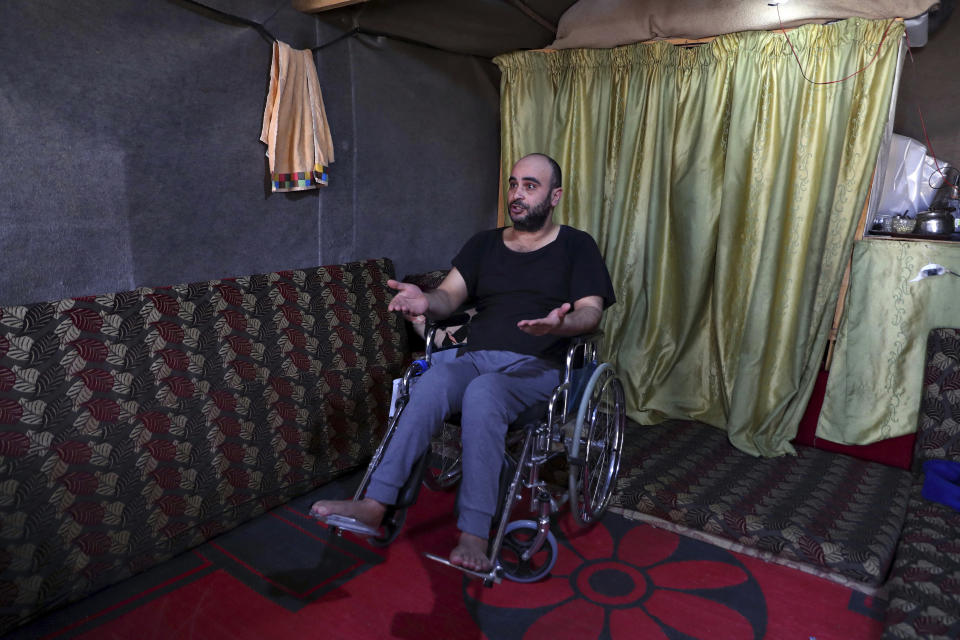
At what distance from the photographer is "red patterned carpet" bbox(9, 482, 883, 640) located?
176cm

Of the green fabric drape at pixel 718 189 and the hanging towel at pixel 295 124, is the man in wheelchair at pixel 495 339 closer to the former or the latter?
the hanging towel at pixel 295 124

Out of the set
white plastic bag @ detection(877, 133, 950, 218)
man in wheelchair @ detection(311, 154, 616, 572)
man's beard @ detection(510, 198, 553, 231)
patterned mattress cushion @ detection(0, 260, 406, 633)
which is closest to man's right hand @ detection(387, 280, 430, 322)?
man in wheelchair @ detection(311, 154, 616, 572)

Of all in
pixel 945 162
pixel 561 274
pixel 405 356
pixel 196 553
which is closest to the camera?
pixel 196 553

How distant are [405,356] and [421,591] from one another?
117cm

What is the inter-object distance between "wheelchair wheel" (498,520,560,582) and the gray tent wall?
1414 mm

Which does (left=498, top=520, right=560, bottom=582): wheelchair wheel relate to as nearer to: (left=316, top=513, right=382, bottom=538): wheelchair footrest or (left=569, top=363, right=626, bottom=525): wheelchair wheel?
(left=569, top=363, right=626, bottom=525): wheelchair wheel

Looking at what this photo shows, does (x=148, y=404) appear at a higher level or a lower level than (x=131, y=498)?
higher

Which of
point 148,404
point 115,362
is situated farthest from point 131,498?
point 115,362

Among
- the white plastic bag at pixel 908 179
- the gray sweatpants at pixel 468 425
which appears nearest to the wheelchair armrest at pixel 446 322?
the gray sweatpants at pixel 468 425

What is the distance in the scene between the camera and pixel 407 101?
10.1 feet

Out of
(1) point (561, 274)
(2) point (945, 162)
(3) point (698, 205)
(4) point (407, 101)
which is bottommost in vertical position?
(1) point (561, 274)

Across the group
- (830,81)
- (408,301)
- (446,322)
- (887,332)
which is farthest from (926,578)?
(830,81)

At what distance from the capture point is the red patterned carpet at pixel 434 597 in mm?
1757

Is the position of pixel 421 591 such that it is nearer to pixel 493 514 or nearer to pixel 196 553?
pixel 493 514
